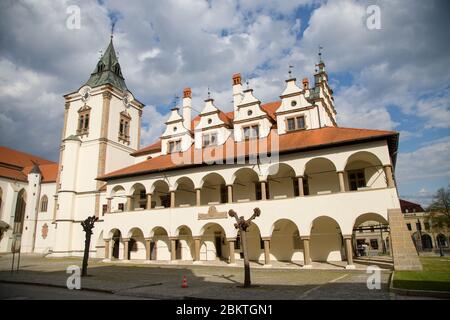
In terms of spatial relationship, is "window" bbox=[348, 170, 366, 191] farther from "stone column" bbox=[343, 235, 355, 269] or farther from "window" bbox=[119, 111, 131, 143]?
"window" bbox=[119, 111, 131, 143]

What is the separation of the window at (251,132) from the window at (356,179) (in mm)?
8071

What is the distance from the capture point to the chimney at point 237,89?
31734mm

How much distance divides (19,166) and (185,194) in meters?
35.6

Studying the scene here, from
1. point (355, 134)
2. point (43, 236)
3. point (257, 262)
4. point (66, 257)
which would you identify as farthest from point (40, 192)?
point (355, 134)

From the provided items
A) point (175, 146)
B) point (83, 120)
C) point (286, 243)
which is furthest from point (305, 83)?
point (83, 120)

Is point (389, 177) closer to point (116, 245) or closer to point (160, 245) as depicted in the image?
point (160, 245)

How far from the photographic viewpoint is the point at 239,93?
31.9 meters

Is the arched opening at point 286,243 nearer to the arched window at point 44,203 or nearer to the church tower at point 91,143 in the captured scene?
the church tower at point 91,143

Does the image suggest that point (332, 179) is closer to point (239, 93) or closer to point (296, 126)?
point (296, 126)

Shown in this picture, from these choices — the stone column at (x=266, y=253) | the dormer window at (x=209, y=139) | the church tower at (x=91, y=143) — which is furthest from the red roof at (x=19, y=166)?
the stone column at (x=266, y=253)

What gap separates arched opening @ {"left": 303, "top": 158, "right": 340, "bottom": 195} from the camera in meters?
24.6

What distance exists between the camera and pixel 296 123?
2688 cm

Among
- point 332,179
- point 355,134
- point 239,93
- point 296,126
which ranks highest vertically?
point 239,93
